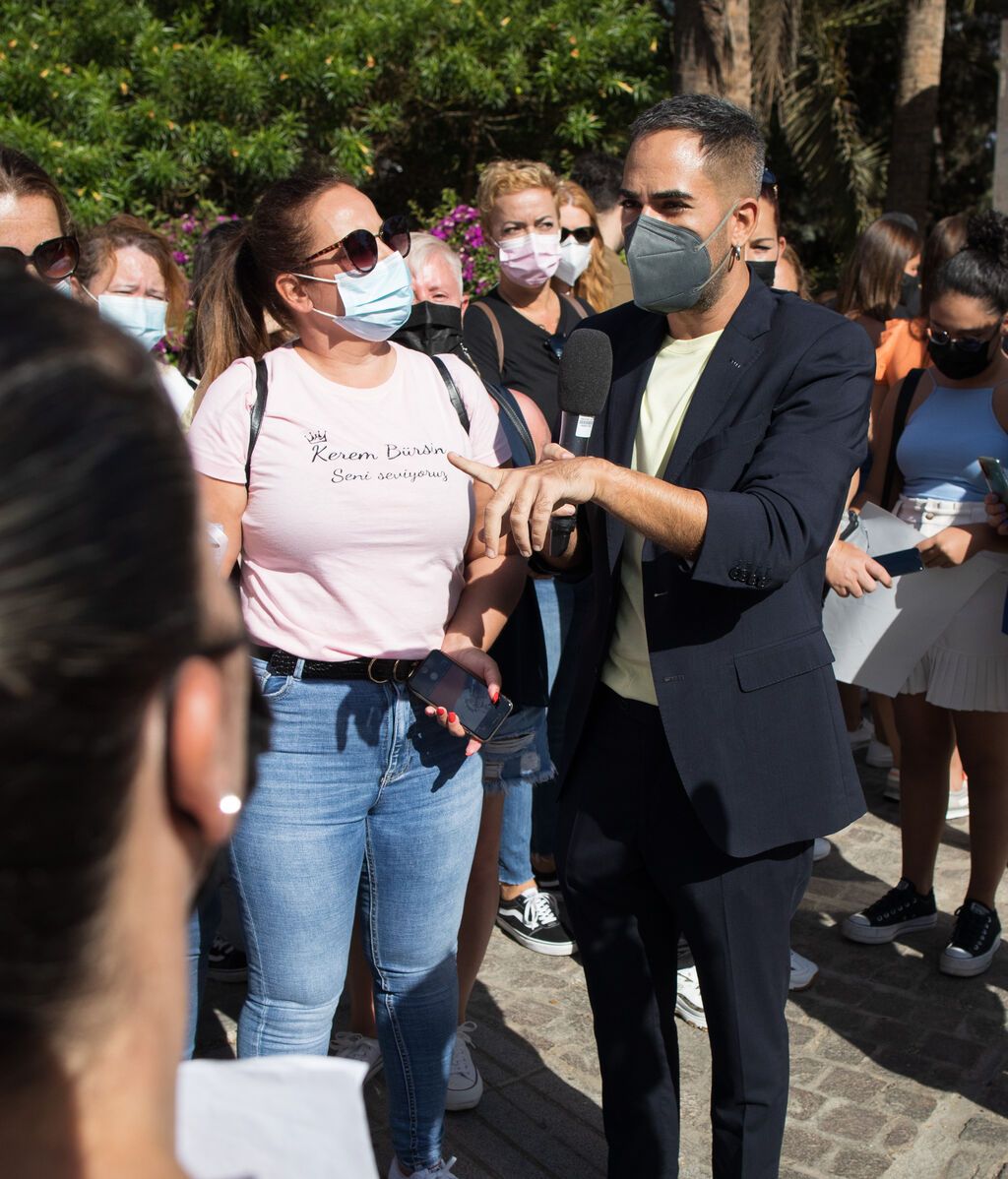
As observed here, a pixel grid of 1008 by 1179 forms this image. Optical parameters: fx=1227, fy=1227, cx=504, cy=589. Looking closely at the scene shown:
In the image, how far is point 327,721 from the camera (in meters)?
2.66

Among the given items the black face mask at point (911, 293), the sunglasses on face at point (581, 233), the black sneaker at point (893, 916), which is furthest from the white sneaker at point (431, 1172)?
the black face mask at point (911, 293)

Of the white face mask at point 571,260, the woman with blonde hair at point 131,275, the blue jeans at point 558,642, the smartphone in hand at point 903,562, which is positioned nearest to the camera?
the smartphone in hand at point 903,562

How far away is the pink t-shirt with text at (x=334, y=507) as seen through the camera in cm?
265

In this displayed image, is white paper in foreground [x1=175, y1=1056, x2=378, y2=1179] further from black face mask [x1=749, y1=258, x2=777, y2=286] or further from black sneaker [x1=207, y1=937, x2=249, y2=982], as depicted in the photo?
black face mask [x1=749, y1=258, x2=777, y2=286]

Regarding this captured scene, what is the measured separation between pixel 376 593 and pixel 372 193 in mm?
11965

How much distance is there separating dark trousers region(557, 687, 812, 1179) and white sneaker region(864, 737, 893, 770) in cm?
358

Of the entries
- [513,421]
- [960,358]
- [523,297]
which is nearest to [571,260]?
[523,297]

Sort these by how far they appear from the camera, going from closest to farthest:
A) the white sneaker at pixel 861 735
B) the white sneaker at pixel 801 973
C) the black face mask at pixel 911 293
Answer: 1. the white sneaker at pixel 801 973
2. the white sneaker at pixel 861 735
3. the black face mask at pixel 911 293

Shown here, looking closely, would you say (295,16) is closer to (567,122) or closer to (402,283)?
(567,122)

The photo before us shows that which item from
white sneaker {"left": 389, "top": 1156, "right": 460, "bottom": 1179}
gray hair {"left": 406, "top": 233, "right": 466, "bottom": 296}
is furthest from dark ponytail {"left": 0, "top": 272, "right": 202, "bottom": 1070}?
gray hair {"left": 406, "top": 233, "right": 466, "bottom": 296}

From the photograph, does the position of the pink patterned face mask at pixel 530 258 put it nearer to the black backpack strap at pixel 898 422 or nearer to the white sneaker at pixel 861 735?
the black backpack strap at pixel 898 422

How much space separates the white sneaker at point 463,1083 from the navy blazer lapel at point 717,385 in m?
1.86

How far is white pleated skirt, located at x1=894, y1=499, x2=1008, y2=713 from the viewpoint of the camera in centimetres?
A: 415

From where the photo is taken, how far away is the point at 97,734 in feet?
2.30
